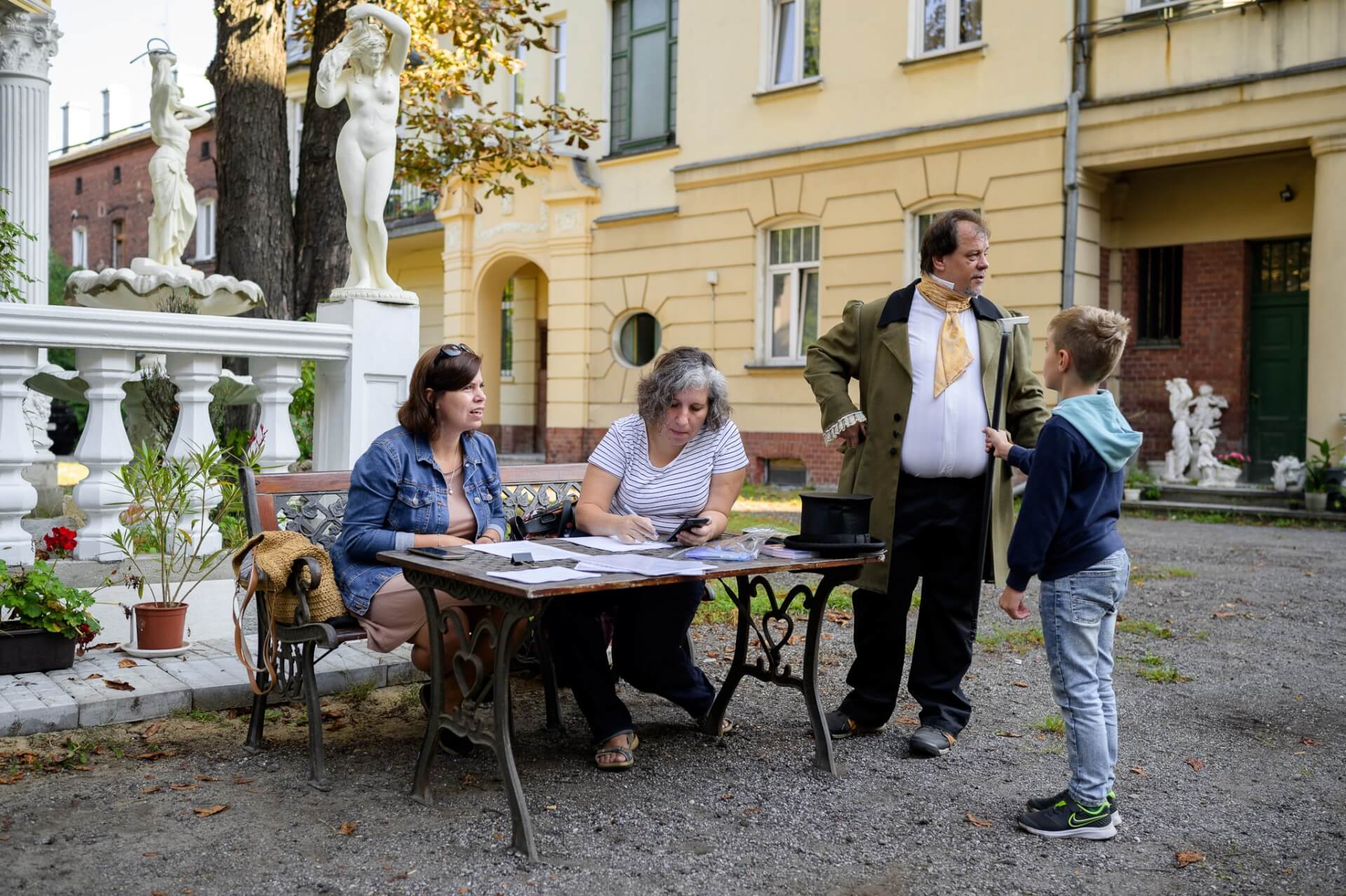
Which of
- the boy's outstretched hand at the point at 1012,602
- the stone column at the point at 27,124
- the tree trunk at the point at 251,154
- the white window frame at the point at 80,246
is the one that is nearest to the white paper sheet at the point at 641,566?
the boy's outstretched hand at the point at 1012,602

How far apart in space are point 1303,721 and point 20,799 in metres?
4.73

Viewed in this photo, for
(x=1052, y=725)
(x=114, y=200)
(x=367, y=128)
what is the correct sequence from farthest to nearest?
1. (x=114, y=200)
2. (x=367, y=128)
3. (x=1052, y=725)

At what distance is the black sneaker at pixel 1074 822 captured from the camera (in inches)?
141

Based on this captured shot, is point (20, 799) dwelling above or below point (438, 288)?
below

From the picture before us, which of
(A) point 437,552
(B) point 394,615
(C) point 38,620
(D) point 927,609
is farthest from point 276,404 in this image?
(D) point 927,609

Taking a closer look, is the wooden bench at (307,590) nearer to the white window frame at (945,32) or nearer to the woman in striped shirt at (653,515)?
the woman in striped shirt at (653,515)

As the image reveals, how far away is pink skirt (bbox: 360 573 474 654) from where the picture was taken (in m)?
4.08

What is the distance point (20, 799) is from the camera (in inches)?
148

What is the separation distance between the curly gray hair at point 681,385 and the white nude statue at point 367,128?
3.09 m

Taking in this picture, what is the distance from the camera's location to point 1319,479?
13.1 meters

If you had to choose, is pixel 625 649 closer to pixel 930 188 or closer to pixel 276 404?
pixel 276 404

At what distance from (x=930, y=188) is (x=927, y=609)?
1212 cm

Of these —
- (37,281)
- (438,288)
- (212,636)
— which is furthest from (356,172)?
(438,288)

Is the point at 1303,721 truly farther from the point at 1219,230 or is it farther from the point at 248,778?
the point at 1219,230
